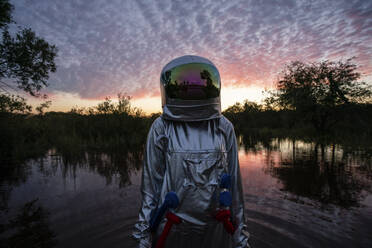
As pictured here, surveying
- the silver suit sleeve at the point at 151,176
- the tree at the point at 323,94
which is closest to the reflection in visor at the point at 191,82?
the silver suit sleeve at the point at 151,176

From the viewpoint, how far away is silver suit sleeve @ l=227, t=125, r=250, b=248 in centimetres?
134

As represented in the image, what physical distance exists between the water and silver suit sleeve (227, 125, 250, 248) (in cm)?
177

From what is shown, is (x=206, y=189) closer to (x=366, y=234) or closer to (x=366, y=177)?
(x=366, y=234)

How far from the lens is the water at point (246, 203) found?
285 centimetres

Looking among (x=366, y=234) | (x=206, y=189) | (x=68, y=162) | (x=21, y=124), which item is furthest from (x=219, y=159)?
(x=21, y=124)

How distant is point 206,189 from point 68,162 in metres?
7.99

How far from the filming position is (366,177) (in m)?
5.18

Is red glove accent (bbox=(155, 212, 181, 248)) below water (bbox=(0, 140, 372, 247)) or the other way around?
the other way around

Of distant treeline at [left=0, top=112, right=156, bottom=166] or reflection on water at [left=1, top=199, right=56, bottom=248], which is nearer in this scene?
reflection on water at [left=1, top=199, right=56, bottom=248]

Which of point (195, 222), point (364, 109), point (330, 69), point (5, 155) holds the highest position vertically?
point (330, 69)

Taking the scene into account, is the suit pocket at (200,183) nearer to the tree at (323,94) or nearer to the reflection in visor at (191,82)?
the reflection in visor at (191,82)

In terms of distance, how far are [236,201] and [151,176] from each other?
739 mm

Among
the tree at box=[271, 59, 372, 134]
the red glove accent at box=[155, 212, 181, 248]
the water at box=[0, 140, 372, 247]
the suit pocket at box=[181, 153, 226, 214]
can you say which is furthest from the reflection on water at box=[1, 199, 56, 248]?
the tree at box=[271, 59, 372, 134]

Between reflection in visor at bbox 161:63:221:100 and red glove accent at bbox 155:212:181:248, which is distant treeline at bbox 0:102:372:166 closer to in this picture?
reflection in visor at bbox 161:63:221:100
